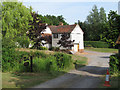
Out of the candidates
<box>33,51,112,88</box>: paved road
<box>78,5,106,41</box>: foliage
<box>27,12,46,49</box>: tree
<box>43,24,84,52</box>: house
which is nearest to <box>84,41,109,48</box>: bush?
<box>78,5,106,41</box>: foliage

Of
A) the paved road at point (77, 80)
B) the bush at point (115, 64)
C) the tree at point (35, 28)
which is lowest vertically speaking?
the paved road at point (77, 80)

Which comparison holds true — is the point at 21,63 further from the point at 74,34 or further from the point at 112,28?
the point at 74,34

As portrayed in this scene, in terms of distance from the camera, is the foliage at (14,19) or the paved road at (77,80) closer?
the paved road at (77,80)

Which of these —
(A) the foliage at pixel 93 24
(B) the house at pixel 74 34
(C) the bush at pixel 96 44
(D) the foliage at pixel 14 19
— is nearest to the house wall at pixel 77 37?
(B) the house at pixel 74 34

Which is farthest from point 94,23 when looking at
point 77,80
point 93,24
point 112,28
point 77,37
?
point 77,80

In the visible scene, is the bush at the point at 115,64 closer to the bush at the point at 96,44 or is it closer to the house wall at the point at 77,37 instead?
the house wall at the point at 77,37

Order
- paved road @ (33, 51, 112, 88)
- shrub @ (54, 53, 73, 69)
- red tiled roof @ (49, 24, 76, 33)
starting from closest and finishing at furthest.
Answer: paved road @ (33, 51, 112, 88)
shrub @ (54, 53, 73, 69)
red tiled roof @ (49, 24, 76, 33)

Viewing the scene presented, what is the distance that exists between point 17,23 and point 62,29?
15046 mm

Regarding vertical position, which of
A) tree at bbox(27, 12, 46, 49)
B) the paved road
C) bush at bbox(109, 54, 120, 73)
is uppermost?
tree at bbox(27, 12, 46, 49)

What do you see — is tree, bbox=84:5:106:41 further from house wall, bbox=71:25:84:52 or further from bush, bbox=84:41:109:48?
house wall, bbox=71:25:84:52

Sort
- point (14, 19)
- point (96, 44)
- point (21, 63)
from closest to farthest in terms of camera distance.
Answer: point (21, 63) → point (14, 19) → point (96, 44)

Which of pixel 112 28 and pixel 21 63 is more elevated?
pixel 112 28

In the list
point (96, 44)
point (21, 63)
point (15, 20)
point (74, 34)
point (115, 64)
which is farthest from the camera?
point (96, 44)

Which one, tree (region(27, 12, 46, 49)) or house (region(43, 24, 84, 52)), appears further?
house (region(43, 24, 84, 52))
